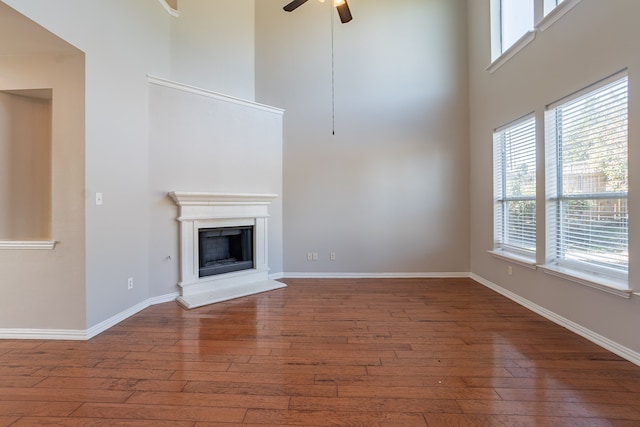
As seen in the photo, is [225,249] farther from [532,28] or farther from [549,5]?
[549,5]

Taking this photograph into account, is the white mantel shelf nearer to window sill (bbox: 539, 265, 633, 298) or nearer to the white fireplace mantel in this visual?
the white fireplace mantel

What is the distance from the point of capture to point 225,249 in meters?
4.27

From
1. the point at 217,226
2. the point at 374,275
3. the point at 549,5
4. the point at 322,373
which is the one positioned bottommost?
the point at 322,373

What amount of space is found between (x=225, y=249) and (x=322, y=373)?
106 inches

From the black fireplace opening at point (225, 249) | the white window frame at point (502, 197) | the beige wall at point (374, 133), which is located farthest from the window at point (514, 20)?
the black fireplace opening at point (225, 249)

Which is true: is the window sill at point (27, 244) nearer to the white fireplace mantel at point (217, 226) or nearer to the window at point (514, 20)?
the white fireplace mantel at point (217, 226)

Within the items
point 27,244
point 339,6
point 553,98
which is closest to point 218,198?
point 27,244

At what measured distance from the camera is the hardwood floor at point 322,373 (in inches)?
64.9

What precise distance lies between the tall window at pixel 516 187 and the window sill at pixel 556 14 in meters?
0.93

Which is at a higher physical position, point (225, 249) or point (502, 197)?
point (502, 197)

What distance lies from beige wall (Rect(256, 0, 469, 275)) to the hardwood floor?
1675mm

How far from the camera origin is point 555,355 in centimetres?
228

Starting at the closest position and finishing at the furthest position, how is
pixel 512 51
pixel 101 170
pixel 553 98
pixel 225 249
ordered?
pixel 101 170, pixel 553 98, pixel 512 51, pixel 225 249

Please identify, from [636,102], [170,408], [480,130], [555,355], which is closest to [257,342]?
[170,408]
